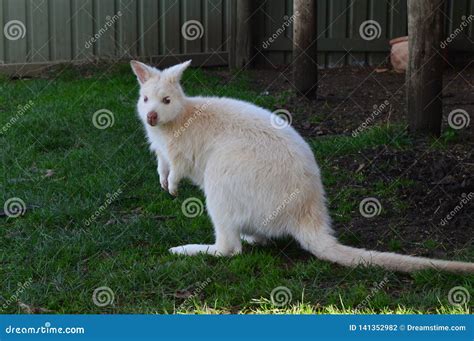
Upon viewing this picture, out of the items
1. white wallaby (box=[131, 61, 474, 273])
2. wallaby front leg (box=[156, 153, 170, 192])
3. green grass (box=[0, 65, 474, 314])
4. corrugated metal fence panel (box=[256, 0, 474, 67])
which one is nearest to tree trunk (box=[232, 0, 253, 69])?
corrugated metal fence panel (box=[256, 0, 474, 67])

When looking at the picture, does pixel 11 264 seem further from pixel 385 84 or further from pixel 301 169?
pixel 385 84

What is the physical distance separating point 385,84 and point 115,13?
372cm

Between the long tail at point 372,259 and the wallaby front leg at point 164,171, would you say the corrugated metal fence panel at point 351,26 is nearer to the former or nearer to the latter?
the wallaby front leg at point 164,171

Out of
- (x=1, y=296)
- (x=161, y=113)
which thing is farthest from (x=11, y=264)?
(x=161, y=113)

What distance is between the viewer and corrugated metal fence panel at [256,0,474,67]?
Answer: 10977 mm

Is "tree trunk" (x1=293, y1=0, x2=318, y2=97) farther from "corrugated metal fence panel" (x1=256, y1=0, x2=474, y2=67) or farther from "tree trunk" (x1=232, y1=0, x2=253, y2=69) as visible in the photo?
"corrugated metal fence panel" (x1=256, y1=0, x2=474, y2=67)

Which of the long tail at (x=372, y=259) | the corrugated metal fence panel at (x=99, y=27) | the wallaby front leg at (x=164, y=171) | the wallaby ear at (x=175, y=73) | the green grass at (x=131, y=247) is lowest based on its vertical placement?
the green grass at (x=131, y=247)

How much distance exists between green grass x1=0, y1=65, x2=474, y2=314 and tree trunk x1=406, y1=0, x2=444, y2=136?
0.24m

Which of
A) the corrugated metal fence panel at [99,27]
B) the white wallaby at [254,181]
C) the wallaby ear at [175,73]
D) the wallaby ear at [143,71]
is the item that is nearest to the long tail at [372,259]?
the white wallaby at [254,181]

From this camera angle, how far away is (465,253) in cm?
462

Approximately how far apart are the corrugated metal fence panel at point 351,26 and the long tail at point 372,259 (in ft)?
22.1

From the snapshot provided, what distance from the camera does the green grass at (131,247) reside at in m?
4.04

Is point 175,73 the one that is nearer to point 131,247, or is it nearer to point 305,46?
point 131,247

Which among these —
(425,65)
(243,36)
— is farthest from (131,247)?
(243,36)
